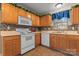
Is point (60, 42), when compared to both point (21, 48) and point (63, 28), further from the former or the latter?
point (21, 48)

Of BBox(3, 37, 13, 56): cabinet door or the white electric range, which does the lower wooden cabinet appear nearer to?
the white electric range

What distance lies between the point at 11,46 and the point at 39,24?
4.41ft

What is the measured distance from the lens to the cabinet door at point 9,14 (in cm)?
166

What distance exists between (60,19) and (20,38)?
112cm

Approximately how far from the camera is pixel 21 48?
195 cm

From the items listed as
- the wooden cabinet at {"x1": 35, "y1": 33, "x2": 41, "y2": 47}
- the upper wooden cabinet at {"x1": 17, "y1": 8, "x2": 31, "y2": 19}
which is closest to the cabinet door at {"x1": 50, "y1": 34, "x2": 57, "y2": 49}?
the wooden cabinet at {"x1": 35, "y1": 33, "x2": 41, "y2": 47}

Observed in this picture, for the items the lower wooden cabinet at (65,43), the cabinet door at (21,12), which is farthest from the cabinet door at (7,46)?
the lower wooden cabinet at (65,43)

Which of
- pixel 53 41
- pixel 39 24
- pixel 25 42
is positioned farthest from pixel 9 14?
pixel 53 41

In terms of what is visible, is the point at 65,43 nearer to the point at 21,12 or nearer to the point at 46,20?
the point at 46,20

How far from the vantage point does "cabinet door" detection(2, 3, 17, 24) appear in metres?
1.66

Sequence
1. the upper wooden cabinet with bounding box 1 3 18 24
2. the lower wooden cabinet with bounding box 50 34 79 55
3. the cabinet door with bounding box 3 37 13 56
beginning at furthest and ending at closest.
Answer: the lower wooden cabinet with bounding box 50 34 79 55, the upper wooden cabinet with bounding box 1 3 18 24, the cabinet door with bounding box 3 37 13 56

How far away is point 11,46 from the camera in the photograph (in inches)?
65.0

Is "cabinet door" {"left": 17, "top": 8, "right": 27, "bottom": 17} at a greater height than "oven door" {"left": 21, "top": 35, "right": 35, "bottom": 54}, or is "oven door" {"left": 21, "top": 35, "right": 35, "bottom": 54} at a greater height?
"cabinet door" {"left": 17, "top": 8, "right": 27, "bottom": 17}

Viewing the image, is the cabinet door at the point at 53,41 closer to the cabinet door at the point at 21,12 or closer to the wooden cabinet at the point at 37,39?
the wooden cabinet at the point at 37,39
